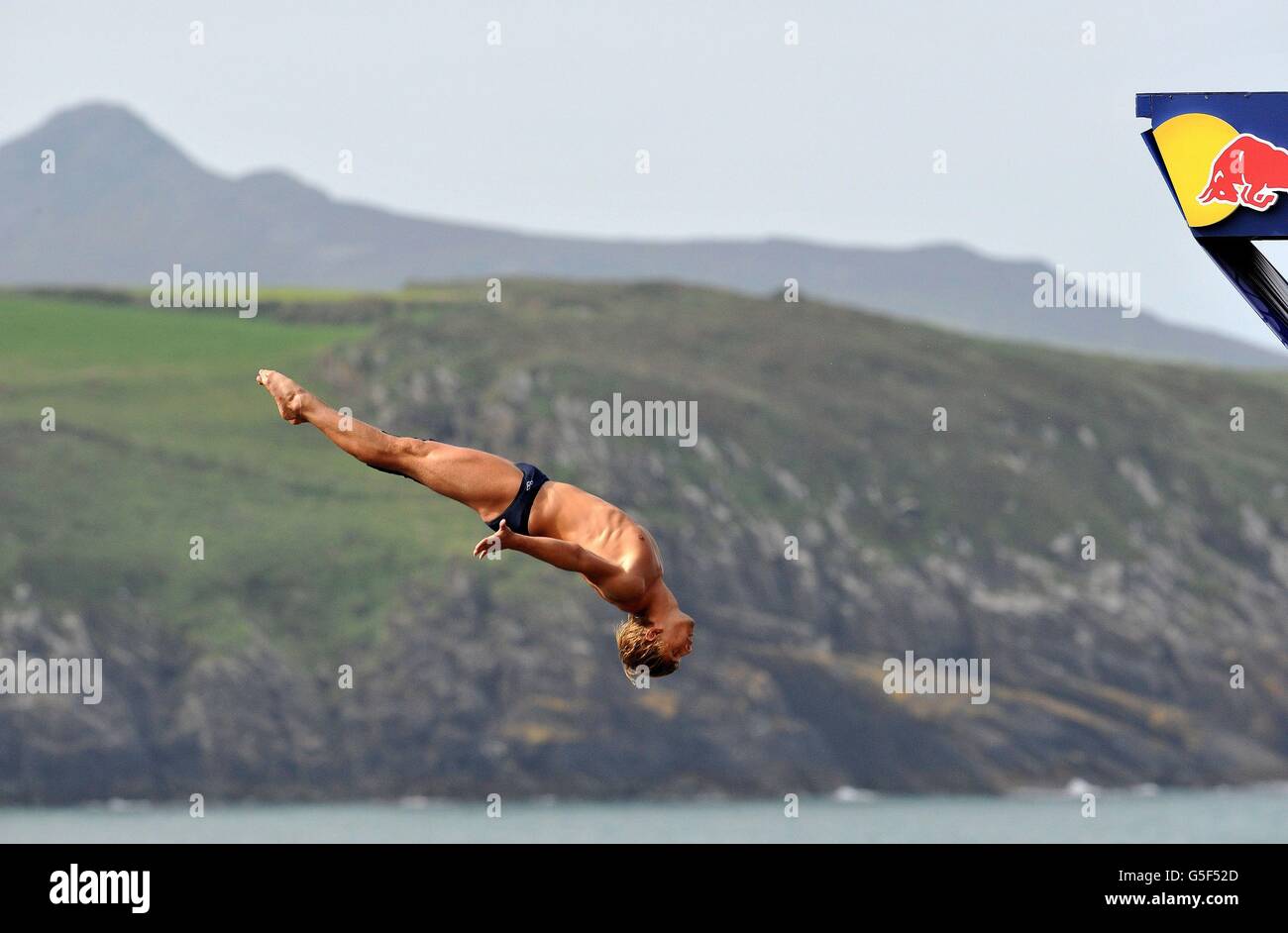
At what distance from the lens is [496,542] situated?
13516 millimetres

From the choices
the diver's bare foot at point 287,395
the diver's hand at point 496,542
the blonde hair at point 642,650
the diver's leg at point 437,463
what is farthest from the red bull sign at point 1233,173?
the diver's hand at point 496,542

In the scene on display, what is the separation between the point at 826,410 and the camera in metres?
128

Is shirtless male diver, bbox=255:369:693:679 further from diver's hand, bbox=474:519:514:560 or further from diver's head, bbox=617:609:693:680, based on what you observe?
diver's hand, bbox=474:519:514:560

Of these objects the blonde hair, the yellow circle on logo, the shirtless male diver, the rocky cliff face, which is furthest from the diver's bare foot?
the rocky cliff face

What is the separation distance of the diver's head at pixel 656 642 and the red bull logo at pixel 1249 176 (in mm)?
7565

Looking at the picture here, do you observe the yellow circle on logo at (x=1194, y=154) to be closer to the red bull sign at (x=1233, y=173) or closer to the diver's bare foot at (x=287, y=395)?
the red bull sign at (x=1233, y=173)

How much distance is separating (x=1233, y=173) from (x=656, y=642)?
805 centimetres

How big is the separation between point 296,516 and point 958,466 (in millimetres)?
39093

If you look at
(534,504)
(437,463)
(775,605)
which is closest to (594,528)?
(534,504)

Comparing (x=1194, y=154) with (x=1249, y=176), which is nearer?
(x=1249, y=176)

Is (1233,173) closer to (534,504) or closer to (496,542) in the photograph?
(534,504)

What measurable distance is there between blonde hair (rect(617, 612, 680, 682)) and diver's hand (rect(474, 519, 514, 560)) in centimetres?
210
